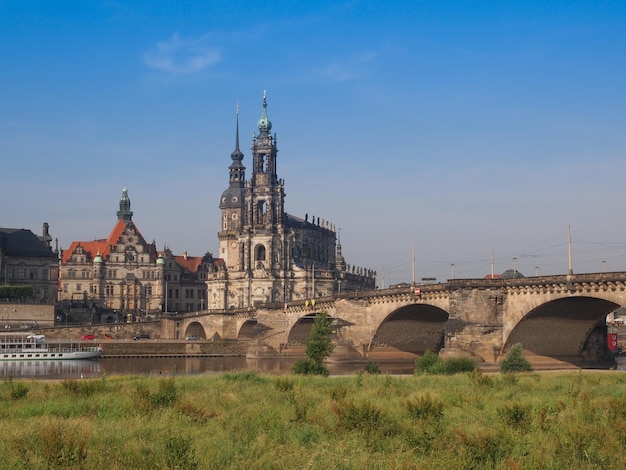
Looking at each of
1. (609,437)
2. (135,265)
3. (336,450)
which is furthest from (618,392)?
(135,265)

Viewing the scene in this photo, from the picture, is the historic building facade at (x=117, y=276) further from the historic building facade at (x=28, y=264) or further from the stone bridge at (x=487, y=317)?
the stone bridge at (x=487, y=317)

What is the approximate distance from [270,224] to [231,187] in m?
33.4

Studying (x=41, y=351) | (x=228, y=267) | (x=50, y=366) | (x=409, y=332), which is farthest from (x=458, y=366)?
Result: (x=228, y=267)

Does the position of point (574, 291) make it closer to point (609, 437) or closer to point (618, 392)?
point (618, 392)

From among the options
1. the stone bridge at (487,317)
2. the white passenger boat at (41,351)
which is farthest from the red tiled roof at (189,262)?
the stone bridge at (487,317)

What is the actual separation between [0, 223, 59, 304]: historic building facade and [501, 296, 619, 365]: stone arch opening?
101 metres

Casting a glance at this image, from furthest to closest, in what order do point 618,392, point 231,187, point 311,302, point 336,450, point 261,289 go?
point 231,187 < point 261,289 < point 311,302 < point 618,392 < point 336,450

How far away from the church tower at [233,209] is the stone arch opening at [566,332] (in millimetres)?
100700

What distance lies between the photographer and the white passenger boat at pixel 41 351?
95.6 metres

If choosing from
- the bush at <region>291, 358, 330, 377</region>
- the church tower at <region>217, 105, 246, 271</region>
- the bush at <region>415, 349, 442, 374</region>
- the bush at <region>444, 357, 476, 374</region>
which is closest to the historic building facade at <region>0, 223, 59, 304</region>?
the church tower at <region>217, 105, 246, 271</region>

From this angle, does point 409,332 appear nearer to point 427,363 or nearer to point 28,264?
point 427,363

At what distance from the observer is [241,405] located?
30250mm

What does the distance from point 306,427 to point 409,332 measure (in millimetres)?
64319

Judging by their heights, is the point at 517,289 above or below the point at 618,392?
above
